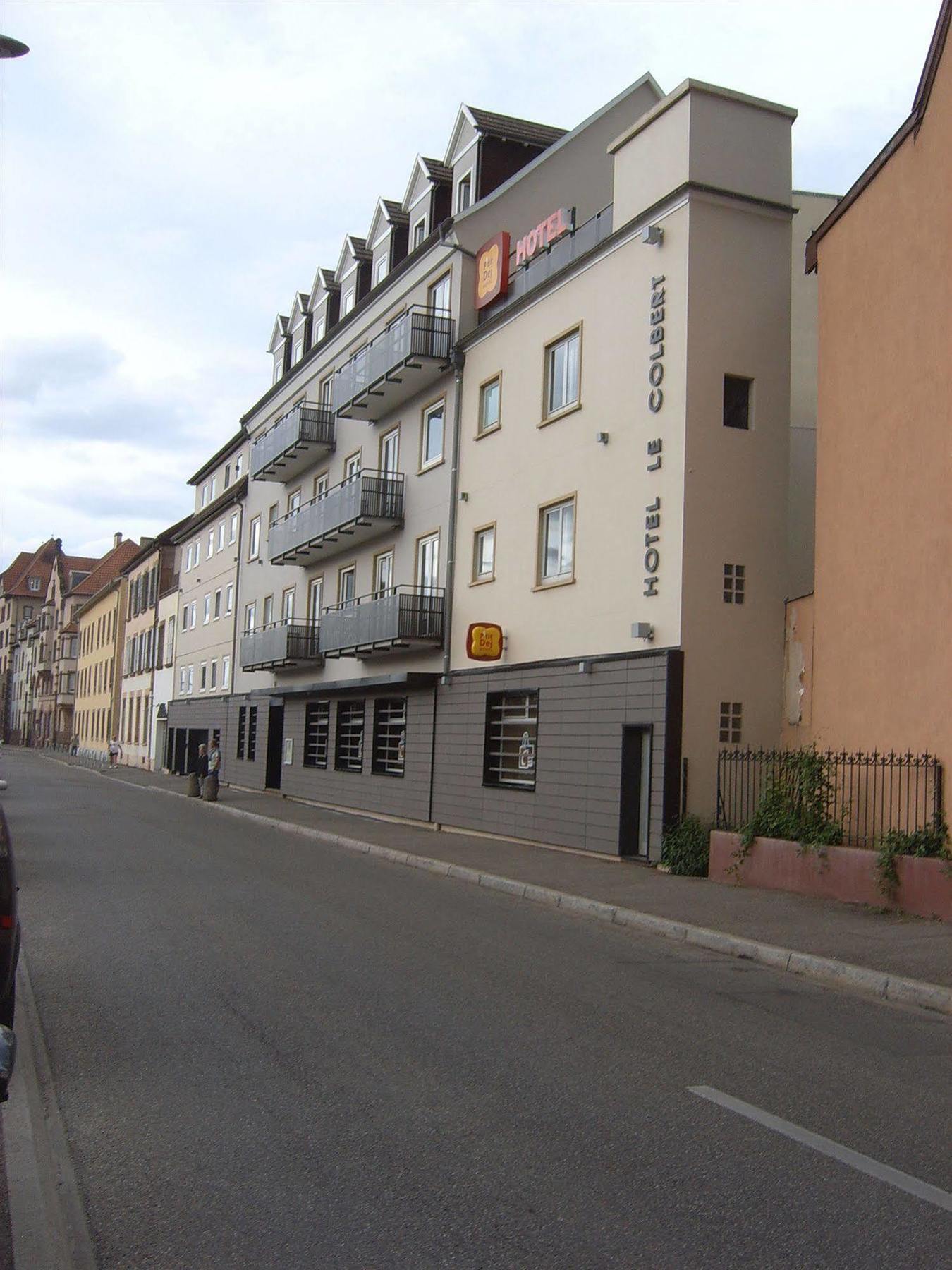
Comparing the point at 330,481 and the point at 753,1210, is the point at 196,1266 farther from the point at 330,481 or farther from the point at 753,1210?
the point at 330,481

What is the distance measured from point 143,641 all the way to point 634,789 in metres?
46.6

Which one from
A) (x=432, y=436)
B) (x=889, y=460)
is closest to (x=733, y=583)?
(x=889, y=460)

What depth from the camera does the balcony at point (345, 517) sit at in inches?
1034

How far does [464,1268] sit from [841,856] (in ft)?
32.0

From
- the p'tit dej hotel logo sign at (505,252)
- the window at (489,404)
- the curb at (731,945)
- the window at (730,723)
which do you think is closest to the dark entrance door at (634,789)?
the window at (730,723)

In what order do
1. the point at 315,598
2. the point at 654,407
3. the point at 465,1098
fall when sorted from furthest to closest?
1. the point at 315,598
2. the point at 654,407
3. the point at 465,1098

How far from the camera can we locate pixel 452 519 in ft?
77.2

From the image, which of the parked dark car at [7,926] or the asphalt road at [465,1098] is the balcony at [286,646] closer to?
the asphalt road at [465,1098]

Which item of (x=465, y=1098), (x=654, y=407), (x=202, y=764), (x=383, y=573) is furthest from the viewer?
(x=202, y=764)

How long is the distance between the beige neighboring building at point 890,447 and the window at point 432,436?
10503 millimetres

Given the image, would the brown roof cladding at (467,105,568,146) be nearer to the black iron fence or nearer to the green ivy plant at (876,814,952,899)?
the black iron fence

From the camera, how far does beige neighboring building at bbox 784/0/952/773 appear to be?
1269 cm

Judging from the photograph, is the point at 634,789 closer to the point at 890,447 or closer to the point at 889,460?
the point at 889,460

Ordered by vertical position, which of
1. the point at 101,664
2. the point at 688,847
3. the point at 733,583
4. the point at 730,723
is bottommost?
the point at 688,847
